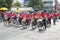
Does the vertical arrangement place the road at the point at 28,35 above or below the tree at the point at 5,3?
above

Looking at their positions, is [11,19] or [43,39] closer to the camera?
[43,39]

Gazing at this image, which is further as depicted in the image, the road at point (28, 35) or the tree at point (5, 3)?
the tree at point (5, 3)

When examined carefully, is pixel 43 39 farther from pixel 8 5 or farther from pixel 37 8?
pixel 37 8

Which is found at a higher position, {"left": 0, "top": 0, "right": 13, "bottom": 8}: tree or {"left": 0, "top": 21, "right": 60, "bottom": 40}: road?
{"left": 0, "top": 21, "right": 60, "bottom": 40}: road

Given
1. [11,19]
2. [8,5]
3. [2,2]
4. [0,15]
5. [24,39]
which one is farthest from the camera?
[8,5]

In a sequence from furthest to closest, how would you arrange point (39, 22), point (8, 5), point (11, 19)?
1. point (8, 5)
2. point (11, 19)
3. point (39, 22)

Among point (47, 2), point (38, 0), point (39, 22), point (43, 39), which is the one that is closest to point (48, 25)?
point (39, 22)

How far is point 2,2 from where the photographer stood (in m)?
74.4

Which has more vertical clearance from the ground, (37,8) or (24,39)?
(24,39)

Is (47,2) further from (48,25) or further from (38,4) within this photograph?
(48,25)

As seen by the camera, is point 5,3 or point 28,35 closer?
point 28,35

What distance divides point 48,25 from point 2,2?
47.6 m

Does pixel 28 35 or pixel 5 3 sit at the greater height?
pixel 28 35

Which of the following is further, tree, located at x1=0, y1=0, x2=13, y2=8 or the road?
tree, located at x1=0, y1=0, x2=13, y2=8
